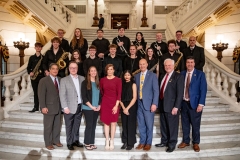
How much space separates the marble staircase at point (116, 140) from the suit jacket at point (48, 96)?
2.62ft

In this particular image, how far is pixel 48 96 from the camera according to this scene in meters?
4.04

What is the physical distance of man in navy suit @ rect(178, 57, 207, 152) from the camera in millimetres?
4004

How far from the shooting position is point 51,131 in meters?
4.16

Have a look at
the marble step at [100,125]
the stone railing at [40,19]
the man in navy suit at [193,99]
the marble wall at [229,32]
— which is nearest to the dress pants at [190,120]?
the man in navy suit at [193,99]

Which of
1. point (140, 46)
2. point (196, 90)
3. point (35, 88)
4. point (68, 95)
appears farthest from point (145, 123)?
point (35, 88)

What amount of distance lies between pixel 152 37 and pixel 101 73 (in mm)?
5469

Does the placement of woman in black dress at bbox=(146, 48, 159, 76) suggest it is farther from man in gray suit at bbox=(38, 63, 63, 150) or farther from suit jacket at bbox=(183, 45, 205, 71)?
man in gray suit at bbox=(38, 63, 63, 150)

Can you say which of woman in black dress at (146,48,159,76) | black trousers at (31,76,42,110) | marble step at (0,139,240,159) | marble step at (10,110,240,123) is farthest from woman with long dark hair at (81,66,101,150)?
black trousers at (31,76,42,110)

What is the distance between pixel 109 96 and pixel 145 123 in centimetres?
87

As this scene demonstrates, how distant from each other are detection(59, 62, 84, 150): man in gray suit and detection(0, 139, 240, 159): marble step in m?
0.22

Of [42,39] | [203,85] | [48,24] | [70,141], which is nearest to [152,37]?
[48,24]

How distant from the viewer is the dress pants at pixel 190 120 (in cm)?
409

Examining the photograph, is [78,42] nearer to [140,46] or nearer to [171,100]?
[140,46]

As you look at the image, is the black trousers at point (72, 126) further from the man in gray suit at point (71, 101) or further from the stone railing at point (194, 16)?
the stone railing at point (194, 16)
